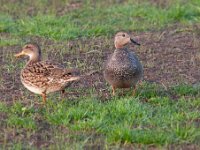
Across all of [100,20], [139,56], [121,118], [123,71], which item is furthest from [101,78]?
[100,20]

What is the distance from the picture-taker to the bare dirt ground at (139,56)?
9914mm

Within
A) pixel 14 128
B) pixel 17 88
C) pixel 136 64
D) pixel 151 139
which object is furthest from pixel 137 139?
pixel 17 88

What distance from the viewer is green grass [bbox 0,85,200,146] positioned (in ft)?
24.5

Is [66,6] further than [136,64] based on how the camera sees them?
Yes

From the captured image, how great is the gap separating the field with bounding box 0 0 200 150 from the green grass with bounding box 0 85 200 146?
0.01 metres

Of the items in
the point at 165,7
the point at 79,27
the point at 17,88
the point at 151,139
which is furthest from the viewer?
the point at 165,7

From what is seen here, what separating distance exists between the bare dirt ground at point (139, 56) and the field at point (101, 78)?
1 cm

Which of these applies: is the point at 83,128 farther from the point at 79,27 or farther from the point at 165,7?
the point at 165,7

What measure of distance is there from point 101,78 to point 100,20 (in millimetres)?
3924

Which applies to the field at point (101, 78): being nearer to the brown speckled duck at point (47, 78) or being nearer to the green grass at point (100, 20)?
the green grass at point (100, 20)

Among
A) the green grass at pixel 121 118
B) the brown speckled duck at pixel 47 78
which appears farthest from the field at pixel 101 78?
the brown speckled duck at pixel 47 78

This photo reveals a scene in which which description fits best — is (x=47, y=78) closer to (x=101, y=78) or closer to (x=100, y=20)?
(x=101, y=78)

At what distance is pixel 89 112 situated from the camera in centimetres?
817

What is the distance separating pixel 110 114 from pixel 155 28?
5453 mm
